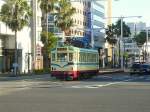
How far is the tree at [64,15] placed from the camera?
79.9m

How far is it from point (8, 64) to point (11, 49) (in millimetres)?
2587

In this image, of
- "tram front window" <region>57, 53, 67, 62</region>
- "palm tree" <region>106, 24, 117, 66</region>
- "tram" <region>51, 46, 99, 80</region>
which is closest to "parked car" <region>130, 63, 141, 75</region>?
"tram" <region>51, 46, 99, 80</region>

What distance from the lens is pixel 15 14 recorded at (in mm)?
65125

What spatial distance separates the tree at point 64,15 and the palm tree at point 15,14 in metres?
14.7

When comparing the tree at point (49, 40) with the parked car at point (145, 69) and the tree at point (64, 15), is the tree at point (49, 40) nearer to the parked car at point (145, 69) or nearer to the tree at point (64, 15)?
the tree at point (64, 15)

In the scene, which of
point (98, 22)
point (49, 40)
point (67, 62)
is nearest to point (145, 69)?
point (67, 62)

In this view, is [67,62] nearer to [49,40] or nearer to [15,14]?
[15,14]

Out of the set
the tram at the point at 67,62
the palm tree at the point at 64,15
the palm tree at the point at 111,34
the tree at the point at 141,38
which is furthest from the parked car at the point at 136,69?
the tree at the point at 141,38

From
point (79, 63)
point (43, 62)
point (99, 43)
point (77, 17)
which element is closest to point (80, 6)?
point (77, 17)

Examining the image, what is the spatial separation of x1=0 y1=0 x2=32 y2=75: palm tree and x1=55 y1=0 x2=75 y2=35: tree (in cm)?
1466

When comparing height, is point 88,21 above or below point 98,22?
below

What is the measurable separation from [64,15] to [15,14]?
16.3 meters

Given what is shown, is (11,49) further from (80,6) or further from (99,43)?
(99,43)

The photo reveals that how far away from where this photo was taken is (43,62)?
293 feet
